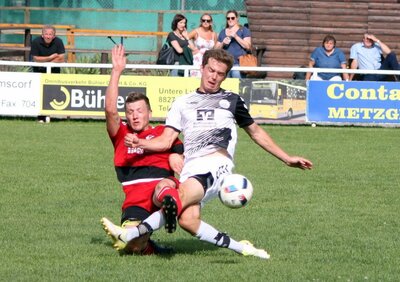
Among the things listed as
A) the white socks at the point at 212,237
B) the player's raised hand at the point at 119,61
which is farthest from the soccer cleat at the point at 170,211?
the player's raised hand at the point at 119,61

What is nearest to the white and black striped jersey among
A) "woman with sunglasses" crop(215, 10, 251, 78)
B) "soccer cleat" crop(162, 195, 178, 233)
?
"soccer cleat" crop(162, 195, 178, 233)

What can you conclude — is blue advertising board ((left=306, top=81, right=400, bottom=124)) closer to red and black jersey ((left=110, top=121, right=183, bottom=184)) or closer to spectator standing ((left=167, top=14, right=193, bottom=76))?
spectator standing ((left=167, top=14, right=193, bottom=76))

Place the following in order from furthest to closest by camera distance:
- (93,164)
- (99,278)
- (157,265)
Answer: (93,164) < (157,265) < (99,278)

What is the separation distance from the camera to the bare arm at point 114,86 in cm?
788

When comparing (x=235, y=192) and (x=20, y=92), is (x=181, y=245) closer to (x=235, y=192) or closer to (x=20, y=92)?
(x=235, y=192)

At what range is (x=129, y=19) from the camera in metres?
28.4

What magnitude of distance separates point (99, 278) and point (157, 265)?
0.63m

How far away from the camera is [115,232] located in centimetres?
770

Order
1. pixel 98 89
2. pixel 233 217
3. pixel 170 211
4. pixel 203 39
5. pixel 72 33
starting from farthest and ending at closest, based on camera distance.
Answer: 1. pixel 72 33
2. pixel 203 39
3. pixel 98 89
4. pixel 233 217
5. pixel 170 211

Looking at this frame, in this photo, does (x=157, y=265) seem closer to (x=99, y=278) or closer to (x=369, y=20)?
(x=99, y=278)

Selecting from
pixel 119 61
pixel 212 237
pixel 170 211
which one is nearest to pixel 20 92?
pixel 119 61

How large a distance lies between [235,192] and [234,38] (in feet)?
42.2

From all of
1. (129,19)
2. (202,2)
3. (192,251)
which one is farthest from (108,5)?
(192,251)

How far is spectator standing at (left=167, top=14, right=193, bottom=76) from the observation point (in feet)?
65.5
